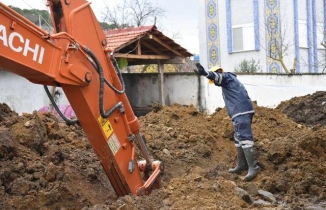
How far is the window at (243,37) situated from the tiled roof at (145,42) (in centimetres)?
627

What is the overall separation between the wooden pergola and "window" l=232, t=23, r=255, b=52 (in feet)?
20.2

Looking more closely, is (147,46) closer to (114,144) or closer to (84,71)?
(114,144)

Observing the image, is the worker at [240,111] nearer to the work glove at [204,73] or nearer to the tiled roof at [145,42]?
the work glove at [204,73]

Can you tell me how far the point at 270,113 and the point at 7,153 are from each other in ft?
23.9

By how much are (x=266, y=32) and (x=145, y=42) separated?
7.77 metres

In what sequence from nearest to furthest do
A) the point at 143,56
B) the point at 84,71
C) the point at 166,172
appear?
the point at 84,71, the point at 166,172, the point at 143,56

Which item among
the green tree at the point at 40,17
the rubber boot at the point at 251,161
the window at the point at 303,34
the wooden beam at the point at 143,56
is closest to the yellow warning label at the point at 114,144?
the rubber boot at the point at 251,161

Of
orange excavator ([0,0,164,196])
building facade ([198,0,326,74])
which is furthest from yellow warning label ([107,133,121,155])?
building facade ([198,0,326,74])

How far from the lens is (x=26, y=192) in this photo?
5.31m

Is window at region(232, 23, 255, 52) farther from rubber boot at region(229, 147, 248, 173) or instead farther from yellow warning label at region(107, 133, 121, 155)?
yellow warning label at region(107, 133, 121, 155)

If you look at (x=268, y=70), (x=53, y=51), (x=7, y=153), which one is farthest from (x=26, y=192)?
(x=268, y=70)

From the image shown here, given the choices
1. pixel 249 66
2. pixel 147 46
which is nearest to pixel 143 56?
pixel 147 46

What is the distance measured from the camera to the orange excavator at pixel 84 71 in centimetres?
Result: 369

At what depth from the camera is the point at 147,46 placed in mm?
16656
